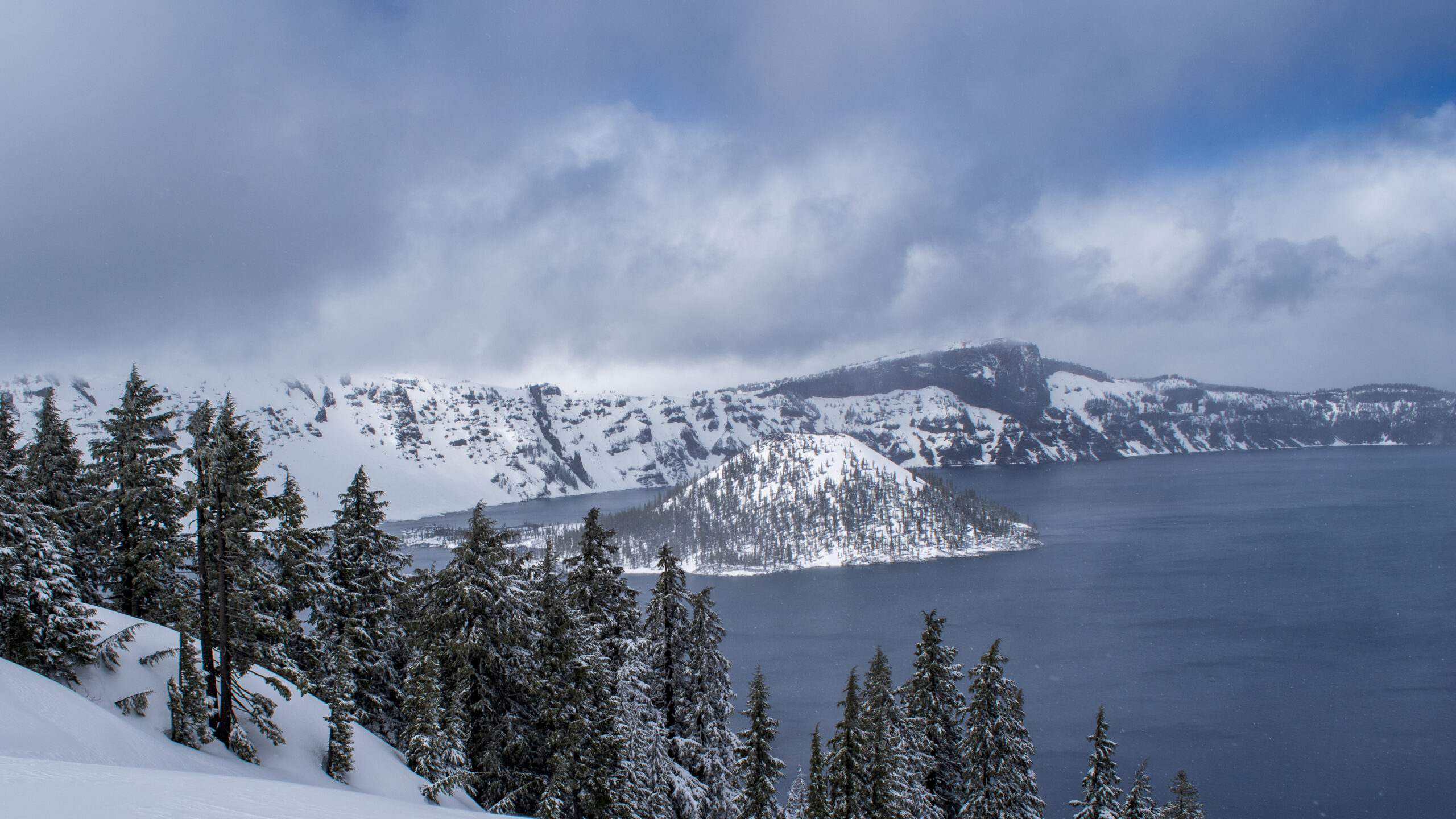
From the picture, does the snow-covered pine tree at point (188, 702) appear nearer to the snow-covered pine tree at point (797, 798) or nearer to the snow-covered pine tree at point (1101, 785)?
the snow-covered pine tree at point (797, 798)

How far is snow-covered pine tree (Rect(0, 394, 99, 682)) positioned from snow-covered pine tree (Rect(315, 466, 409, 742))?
7.94 meters

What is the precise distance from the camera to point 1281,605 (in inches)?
4924

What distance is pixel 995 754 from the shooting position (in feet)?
105

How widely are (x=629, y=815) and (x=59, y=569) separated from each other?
61.6 feet

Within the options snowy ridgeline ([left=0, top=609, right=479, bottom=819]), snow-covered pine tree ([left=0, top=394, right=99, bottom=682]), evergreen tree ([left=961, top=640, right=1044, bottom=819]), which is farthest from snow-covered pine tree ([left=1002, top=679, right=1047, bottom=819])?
snow-covered pine tree ([left=0, top=394, right=99, bottom=682])

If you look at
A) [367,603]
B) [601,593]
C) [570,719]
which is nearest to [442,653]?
[570,719]

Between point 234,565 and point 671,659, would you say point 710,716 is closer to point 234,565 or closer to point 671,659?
point 671,659

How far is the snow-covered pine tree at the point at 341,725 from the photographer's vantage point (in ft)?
69.7

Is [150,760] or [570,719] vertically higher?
[150,760]

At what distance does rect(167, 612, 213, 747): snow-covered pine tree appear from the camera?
1912cm

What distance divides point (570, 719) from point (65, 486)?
26.6 meters

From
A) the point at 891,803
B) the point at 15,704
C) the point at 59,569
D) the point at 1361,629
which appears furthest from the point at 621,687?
the point at 1361,629

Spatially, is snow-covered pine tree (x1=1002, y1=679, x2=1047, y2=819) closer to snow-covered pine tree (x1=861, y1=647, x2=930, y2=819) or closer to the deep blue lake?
snow-covered pine tree (x1=861, y1=647, x2=930, y2=819)

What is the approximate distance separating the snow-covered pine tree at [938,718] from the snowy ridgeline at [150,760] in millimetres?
20758
